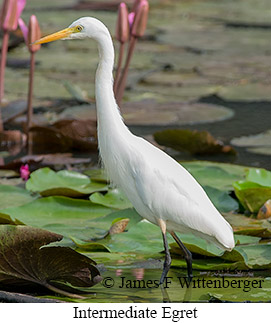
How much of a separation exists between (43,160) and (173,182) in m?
1.27

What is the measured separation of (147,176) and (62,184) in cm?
85

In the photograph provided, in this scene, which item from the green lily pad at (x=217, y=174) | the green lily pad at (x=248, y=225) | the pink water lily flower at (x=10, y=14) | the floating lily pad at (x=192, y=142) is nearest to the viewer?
the green lily pad at (x=248, y=225)

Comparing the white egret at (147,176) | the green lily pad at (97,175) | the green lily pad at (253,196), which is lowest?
the green lily pad at (97,175)

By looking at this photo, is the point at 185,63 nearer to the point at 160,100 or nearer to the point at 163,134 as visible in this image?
the point at 160,100

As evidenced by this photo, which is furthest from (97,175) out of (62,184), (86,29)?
(86,29)

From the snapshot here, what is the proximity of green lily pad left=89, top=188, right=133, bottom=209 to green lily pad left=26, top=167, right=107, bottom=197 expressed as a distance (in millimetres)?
55

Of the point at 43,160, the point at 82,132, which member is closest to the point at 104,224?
the point at 43,160

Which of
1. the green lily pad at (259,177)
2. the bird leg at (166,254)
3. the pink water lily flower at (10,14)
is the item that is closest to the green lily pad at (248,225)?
the green lily pad at (259,177)

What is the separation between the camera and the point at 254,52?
19.3 feet

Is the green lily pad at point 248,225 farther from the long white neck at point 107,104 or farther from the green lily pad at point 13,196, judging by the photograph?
the green lily pad at point 13,196

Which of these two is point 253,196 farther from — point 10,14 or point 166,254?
point 10,14

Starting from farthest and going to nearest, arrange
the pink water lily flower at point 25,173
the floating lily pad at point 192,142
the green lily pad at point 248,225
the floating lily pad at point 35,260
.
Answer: the floating lily pad at point 192,142 → the pink water lily flower at point 25,173 → the green lily pad at point 248,225 → the floating lily pad at point 35,260

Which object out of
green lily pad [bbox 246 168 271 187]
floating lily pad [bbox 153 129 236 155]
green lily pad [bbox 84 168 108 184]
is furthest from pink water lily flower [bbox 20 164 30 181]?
green lily pad [bbox 246 168 271 187]

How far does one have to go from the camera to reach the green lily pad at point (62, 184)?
2.84 meters
